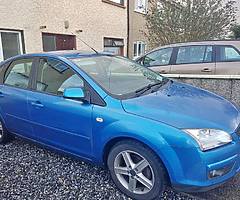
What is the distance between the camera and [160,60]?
648 cm

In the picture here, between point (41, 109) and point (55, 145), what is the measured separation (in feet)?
1.65

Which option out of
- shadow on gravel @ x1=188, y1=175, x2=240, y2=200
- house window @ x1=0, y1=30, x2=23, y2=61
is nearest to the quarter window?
shadow on gravel @ x1=188, y1=175, x2=240, y2=200

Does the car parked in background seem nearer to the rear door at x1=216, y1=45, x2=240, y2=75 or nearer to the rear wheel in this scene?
the rear door at x1=216, y1=45, x2=240, y2=75

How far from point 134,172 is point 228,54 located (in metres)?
4.27

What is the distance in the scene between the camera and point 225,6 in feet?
31.9

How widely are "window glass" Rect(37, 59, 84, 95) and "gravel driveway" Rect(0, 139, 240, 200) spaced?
99cm

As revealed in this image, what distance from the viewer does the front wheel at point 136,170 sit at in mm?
2371

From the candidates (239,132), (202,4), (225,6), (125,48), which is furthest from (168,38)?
(239,132)

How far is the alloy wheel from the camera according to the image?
2.47 meters

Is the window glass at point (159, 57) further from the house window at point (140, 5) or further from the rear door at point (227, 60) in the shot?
the house window at point (140, 5)

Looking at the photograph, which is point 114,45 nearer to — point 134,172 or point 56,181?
point 56,181

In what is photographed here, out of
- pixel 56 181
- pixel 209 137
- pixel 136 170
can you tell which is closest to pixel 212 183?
pixel 209 137

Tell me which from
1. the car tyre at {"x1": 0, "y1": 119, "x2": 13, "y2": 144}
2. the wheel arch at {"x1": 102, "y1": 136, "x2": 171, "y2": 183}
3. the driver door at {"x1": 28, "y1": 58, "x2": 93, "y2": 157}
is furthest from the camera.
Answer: the car tyre at {"x1": 0, "y1": 119, "x2": 13, "y2": 144}

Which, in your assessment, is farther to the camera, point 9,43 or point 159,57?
point 9,43
